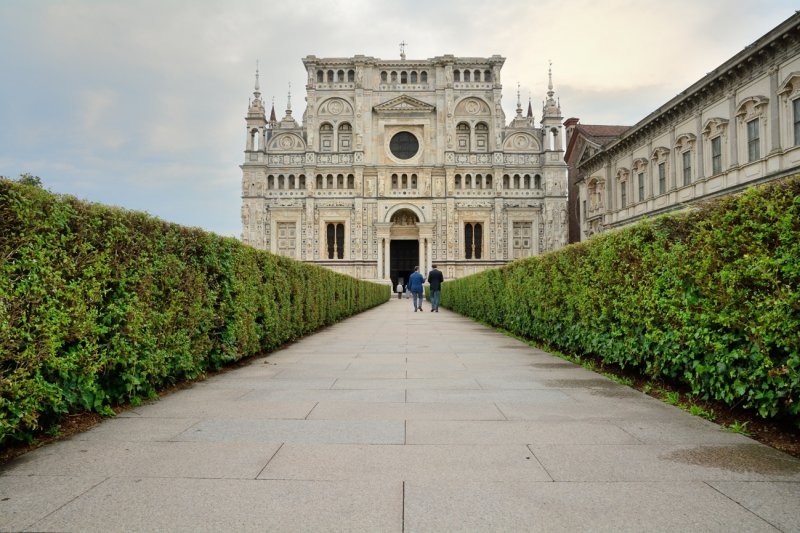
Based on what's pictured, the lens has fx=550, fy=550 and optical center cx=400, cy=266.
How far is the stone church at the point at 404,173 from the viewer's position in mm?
46969

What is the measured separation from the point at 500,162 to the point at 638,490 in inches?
1817

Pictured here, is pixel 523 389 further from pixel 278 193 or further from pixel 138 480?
pixel 278 193

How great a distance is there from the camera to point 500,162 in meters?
47.4

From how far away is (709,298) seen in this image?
15.6ft

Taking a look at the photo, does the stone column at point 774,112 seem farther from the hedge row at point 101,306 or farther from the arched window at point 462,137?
the arched window at point 462,137

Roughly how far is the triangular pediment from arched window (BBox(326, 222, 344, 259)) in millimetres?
10723

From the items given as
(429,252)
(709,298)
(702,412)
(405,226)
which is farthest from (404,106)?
(702,412)

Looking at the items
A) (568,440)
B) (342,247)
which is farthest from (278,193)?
(568,440)

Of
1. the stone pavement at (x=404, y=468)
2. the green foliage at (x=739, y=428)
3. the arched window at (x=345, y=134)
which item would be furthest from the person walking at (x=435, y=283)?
the arched window at (x=345, y=134)

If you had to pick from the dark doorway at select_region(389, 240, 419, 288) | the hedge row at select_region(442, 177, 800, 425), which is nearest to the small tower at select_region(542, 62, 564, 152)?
the dark doorway at select_region(389, 240, 419, 288)

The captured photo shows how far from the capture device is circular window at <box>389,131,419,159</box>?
48.8m

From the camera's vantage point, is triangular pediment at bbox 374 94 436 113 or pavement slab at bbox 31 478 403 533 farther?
triangular pediment at bbox 374 94 436 113

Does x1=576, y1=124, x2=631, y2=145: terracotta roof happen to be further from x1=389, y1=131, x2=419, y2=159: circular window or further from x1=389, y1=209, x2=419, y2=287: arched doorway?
x1=389, y1=209, x2=419, y2=287: arched doorway

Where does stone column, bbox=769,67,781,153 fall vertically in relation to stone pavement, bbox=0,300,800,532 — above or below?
above
